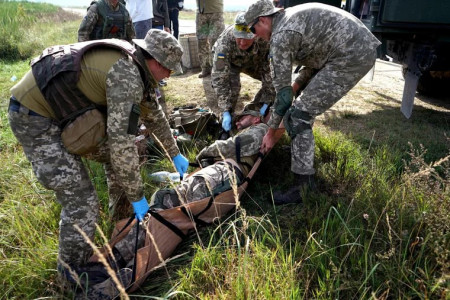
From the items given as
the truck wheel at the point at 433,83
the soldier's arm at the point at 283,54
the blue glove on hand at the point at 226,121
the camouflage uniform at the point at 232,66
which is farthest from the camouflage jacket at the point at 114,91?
the truck wheel at the point at 433,83

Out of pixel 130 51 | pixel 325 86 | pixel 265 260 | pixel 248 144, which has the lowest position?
pixel 265 260

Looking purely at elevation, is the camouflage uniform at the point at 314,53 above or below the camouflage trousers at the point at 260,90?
above

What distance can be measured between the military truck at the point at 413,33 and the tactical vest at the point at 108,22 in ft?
11.1

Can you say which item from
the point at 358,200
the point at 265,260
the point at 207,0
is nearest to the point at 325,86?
the point at 358,200

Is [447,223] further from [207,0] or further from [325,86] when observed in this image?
[207,0]

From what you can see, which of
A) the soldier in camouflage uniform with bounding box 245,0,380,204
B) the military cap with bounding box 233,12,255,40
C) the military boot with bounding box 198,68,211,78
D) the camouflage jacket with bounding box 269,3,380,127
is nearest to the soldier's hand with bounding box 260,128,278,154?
the soldier in camouflage uniform with bounding box 245,0,380,204

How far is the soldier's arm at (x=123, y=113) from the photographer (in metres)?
1.91

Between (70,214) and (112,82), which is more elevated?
(112,82)

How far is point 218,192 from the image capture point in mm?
2574

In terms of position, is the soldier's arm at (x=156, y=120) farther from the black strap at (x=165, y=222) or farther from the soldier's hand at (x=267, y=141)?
the soldier's hand at (x=267, y=141)

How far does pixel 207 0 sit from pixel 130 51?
15.3ft

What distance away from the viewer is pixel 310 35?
2.76 m

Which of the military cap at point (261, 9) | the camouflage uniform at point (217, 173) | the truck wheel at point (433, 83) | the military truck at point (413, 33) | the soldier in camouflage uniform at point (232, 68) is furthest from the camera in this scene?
the truck wheel at point (433, 83)

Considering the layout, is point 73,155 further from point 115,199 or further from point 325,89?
point 325,89
